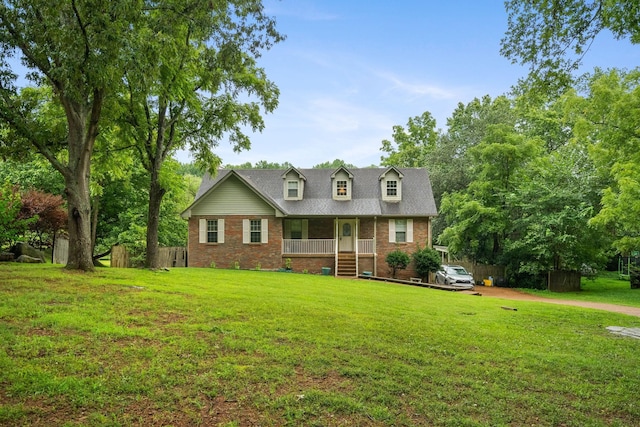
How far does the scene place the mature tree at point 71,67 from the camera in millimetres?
8688

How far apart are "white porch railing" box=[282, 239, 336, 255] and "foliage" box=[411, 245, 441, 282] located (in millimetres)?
4884

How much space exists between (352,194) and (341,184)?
0.94 meters

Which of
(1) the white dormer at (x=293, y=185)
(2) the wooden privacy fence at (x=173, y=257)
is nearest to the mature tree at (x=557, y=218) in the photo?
(1) the white dormer at (x=293, y=185)

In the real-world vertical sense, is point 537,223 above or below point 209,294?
above

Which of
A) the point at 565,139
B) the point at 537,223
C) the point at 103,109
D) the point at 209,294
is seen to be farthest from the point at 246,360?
the point at 565,139

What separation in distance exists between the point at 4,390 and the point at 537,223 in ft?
79.7

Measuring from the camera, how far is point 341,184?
2559 centimetres

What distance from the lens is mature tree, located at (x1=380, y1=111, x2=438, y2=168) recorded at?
44.0 m

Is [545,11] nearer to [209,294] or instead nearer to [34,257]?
[209,294]

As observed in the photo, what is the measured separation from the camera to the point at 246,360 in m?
5.40

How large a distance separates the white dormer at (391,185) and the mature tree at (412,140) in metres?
19.0

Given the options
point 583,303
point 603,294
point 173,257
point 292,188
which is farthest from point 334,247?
point 603,294

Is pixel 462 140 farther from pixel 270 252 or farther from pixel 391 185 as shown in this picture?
pixel 270 252

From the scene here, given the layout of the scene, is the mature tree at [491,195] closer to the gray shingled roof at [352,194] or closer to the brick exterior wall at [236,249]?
the gray shingled roof at [352,194]
